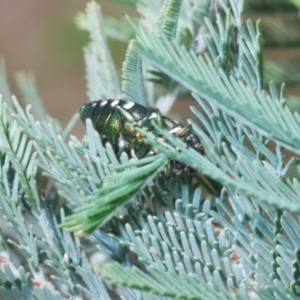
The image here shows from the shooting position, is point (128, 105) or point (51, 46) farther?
point (51, 46)

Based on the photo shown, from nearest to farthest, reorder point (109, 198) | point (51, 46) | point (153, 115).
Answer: point (109, 198)
point (153, 115)
point (51, 46)

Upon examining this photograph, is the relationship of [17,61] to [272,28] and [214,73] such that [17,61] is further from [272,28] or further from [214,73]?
[214,73]

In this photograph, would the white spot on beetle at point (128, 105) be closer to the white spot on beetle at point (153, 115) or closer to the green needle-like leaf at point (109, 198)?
the white spot on beetle at point (153, 115)

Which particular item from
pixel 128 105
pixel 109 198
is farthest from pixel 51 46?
pixel 109 198

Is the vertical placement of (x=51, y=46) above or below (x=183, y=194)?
above

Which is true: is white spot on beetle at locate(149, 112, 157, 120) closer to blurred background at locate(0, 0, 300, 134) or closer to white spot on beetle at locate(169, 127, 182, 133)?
white spot on beetle at locate(169, 127, 182, 133)

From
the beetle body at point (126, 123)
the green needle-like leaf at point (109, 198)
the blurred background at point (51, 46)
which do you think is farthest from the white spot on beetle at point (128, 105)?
the blurred background at point (51, 46)

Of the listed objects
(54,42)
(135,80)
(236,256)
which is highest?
(54,42)

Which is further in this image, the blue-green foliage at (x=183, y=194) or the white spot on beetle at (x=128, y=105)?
the white spot on beetle at (x=128, y=105)

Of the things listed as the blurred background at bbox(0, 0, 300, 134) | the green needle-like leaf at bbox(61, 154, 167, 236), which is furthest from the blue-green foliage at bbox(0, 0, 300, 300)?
the blurred background at bbox(0, 0, 300, 134)

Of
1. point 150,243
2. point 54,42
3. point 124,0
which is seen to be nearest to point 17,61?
point 54,42

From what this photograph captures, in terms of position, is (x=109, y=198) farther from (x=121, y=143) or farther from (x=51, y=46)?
(x=51, y=46)
